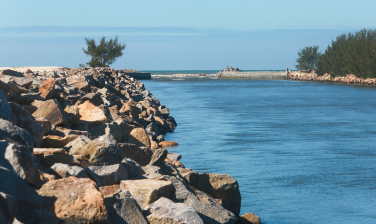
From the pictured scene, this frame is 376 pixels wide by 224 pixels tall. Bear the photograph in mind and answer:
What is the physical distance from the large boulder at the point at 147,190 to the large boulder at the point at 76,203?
902 millimetres

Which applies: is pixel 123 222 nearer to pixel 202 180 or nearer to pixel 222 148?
pixel 202 180

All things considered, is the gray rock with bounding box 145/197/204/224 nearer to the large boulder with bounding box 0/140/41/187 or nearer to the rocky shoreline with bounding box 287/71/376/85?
the large boulder with bounding box 0/140/41/187

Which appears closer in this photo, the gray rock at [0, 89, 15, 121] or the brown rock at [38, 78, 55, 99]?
the gray rock at [0, 89, 15, 121]

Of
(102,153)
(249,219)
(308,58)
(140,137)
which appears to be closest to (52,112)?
(102,153)

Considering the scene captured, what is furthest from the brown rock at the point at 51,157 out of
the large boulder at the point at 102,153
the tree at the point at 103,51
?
the tree at the point at 103,51

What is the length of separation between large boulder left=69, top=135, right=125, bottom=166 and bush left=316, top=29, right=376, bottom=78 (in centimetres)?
6894

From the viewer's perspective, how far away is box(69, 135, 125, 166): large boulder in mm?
5379

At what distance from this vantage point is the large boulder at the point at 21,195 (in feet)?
11.6

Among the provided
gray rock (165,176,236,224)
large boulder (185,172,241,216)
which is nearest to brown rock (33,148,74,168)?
gray rock (165,176,236,224)

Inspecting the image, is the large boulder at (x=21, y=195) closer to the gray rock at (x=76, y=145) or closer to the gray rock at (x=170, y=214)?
the gray rock at (x=170, y=214)

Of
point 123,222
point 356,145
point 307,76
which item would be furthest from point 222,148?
point 307,76

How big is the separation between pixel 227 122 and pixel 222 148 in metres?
7.01

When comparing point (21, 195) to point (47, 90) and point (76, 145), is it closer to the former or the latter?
point (76, 145)

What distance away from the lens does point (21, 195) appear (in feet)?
11.8
